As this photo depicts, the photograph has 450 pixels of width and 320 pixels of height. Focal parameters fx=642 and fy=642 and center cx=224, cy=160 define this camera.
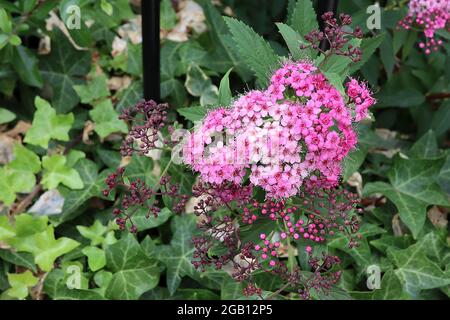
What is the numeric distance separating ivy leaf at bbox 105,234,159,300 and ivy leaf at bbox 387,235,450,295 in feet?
2.23

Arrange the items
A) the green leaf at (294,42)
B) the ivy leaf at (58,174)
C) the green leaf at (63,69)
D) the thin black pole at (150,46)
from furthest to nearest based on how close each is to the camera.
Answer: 1. the green leaf at (63,69)
2. the ivy leaf at (58,174)
3. the thin black pole at (150,46)
4. the green leaf at (294,42)

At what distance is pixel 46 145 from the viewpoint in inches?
77.8

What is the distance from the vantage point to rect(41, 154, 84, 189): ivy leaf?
→ 1.91m

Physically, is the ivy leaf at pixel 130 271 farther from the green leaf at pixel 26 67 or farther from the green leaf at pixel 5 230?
the green leaf at pixel 26 67

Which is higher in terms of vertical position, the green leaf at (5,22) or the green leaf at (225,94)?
the green leaf at (5,22)

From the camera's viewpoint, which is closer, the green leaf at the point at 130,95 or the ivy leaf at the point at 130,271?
the ivy leaf at the point at 130,271

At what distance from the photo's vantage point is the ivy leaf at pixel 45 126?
1980 mm

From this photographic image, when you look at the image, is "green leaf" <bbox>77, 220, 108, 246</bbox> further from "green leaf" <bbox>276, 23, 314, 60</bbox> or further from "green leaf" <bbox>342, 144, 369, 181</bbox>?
"green leaf" <bbox>276, 23, 314, 60</bbox>

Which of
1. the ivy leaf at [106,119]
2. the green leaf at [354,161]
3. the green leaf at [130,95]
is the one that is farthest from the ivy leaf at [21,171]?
the green leaf at [354,161]

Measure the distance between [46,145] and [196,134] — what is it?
0.86 metres

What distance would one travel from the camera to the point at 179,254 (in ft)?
5.92

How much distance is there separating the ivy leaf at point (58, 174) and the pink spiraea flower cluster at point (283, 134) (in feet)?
2.40

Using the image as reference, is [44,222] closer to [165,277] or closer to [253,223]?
[165,277]
